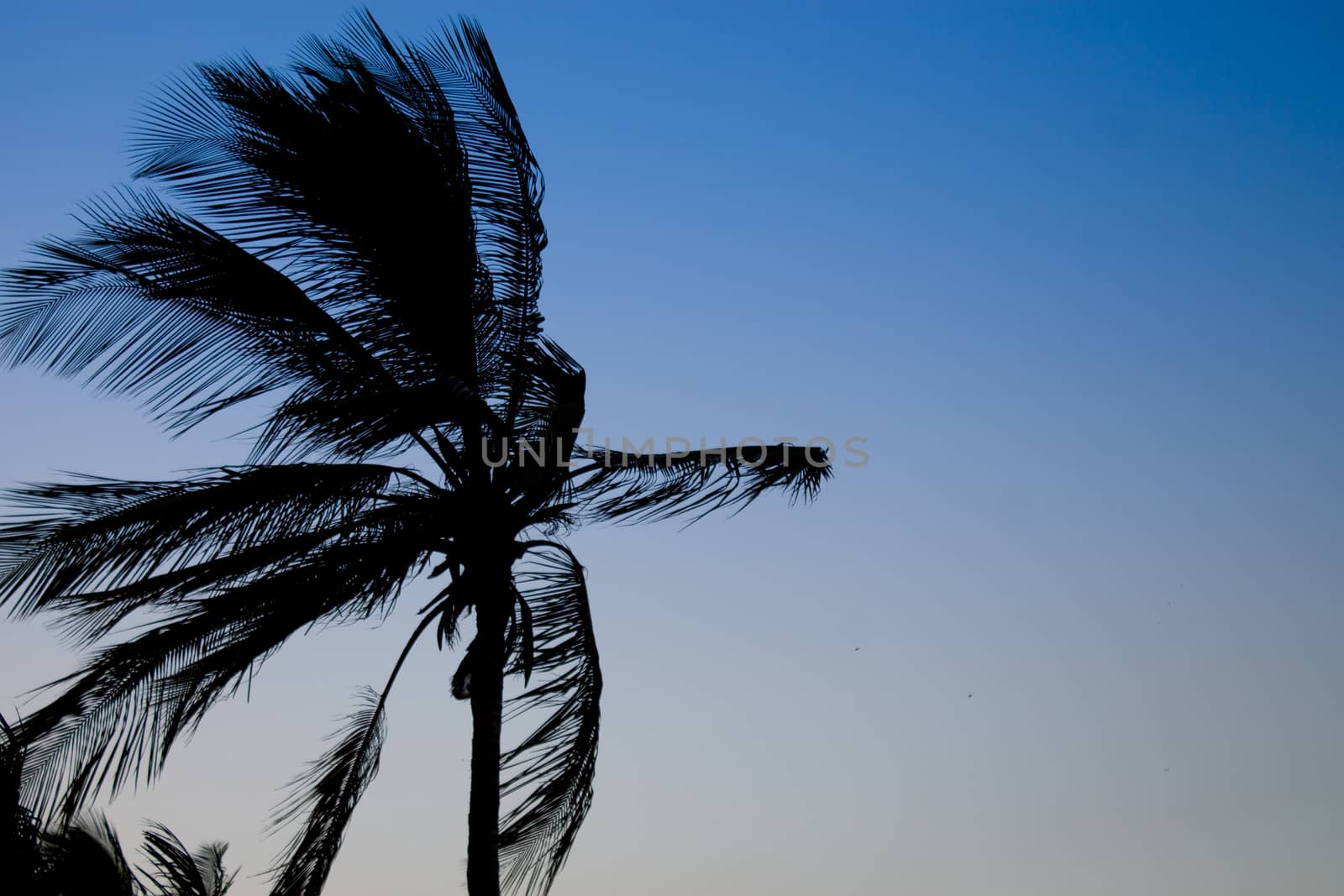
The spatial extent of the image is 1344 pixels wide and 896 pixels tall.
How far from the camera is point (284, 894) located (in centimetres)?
741

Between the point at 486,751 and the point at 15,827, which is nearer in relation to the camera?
the point at 15,827

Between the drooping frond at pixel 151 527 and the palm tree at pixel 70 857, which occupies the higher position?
the drooping frond at pixel 151 527

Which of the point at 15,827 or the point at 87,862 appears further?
the point at 87,862

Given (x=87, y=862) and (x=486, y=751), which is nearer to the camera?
(x=486, y=751)

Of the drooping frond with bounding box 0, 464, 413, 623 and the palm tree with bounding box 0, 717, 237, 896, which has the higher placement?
the drooping frond with bounding box 0, 464, 413, 623

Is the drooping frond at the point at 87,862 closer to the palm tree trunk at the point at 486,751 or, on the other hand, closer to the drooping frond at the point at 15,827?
the drooping frond at the point at 15,827

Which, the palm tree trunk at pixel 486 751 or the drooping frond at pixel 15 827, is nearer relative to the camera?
the drooping frond at pixel 15 827

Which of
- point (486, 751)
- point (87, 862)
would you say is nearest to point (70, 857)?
point (87, 862)

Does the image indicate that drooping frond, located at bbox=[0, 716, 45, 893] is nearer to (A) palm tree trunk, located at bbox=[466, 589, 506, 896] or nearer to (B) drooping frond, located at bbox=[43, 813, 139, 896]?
(B) drooping frond, located at bbox=[43, 813, 139, 896]

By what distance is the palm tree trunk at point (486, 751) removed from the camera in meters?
6.75

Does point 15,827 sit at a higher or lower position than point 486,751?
lower

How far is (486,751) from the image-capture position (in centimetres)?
700

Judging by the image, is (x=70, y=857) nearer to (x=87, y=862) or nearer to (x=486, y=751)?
(x=87, y=862)

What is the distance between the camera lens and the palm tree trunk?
22.1ft
